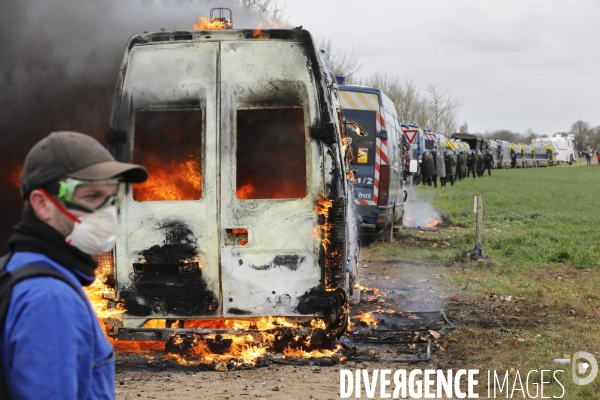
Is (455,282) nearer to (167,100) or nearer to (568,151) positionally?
(167,100)

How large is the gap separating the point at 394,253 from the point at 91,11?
278 inches

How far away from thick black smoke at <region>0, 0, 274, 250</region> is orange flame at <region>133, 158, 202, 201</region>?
3.27 meters

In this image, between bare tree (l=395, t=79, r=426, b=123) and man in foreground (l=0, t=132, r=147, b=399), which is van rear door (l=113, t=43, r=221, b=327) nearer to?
man in foreground (l=0, t=132, r=147, b=399)

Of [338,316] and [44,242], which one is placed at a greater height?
[44,242]

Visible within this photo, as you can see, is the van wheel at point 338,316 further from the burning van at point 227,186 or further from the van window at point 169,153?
the van window at point 169,153

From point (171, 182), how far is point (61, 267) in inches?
161

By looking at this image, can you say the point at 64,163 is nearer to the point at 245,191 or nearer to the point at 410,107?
the point at 245,191

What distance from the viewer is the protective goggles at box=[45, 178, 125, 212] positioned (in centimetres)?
225

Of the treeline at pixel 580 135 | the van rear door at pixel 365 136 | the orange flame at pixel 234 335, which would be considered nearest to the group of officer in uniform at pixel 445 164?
the van rear door at pixel 365 136

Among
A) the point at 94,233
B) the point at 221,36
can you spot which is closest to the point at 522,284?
the point at 221,36

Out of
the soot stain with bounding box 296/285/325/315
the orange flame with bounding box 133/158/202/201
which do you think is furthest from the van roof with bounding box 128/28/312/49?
the soot stain with bounding box 296/285/325/315

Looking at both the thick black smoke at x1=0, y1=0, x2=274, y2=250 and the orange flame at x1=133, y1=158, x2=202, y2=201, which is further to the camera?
the thick black smoke at x1=0, y1=0, x2=274, y2=250

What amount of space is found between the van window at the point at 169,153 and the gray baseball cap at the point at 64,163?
3.90 m

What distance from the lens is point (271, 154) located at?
20.5 ft
